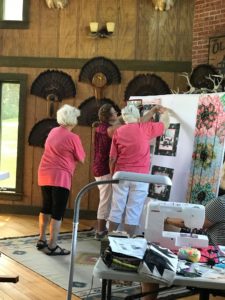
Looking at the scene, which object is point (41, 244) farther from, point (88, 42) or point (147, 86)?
point (88, 42)

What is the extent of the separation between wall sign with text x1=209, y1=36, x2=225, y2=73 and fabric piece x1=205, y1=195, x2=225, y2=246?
108 inches

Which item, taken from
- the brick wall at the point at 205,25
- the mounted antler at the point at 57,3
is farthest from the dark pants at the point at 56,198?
the mounted antler at the point at 57,3

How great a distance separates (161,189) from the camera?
479 centimetres

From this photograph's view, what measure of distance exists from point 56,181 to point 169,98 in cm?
150

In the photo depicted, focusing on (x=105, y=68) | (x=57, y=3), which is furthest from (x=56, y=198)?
(x=57, y=3)

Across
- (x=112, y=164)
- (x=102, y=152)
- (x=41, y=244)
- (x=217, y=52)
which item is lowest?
(x=41, y=244)

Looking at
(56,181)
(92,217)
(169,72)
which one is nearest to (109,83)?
(169,72)

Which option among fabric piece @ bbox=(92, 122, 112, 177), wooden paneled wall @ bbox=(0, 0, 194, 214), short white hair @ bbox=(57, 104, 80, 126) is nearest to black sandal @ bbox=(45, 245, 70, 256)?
fabric piece @ bbox=(92, 122, 112, 177)

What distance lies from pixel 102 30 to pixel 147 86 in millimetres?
1014

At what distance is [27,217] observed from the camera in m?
6.48

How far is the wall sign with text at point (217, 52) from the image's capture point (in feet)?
17.3

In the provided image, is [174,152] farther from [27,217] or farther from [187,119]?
[27,217]

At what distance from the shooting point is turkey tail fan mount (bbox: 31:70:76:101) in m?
6.42

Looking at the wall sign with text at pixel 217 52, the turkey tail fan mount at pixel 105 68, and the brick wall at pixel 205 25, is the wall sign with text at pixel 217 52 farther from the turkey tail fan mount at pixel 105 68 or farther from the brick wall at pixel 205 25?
the turkey tail fan mount at pixel 105 68
